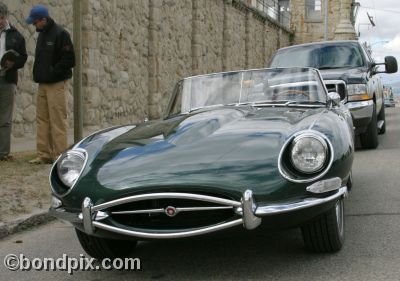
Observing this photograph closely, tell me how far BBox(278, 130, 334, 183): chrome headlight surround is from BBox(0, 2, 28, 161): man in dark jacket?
502 centimetres

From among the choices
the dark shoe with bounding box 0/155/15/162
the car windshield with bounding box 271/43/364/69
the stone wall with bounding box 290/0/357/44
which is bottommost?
the dark shoe with bounding box 0/155/15/162

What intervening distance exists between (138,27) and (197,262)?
457 inches

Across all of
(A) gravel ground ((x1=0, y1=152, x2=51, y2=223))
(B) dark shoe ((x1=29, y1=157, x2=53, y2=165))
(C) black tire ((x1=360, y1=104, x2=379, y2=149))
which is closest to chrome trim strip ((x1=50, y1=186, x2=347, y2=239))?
(A) gravel ground ((x1=0, y1=152, x2=51, y2=223))

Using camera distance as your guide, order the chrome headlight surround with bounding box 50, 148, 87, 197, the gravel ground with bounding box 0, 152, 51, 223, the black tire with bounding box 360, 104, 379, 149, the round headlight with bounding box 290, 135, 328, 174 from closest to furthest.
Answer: the round headlight with bounding box 290, 135, 328, 174 → the chrome headlight surround with bounding box 50, 148, 87, 197 → the gravel ground with bounding box 0, 152, 51, 223 → the black tire with bounding box 360, 104, 379, 149

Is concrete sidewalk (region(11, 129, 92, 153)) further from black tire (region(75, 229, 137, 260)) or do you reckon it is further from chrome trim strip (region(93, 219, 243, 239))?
chrome trim strip (region(93, 219, 243, 239))

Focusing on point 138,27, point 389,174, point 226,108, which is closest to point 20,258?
point 226,108

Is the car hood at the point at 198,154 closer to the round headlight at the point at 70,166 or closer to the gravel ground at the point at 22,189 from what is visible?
the round headlight at the point at 70,166

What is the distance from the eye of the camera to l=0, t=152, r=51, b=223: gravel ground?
5.53m

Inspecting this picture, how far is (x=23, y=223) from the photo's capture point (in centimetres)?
528

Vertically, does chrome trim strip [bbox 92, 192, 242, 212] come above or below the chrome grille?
above

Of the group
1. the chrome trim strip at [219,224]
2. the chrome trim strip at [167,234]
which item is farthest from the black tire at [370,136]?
the chrome trim strip at [167,234]

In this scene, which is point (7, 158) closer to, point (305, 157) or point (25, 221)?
point (25, 221)

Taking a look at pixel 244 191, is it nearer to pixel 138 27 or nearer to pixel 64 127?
pixel 64 127

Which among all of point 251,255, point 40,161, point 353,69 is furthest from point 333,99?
point 353,69
